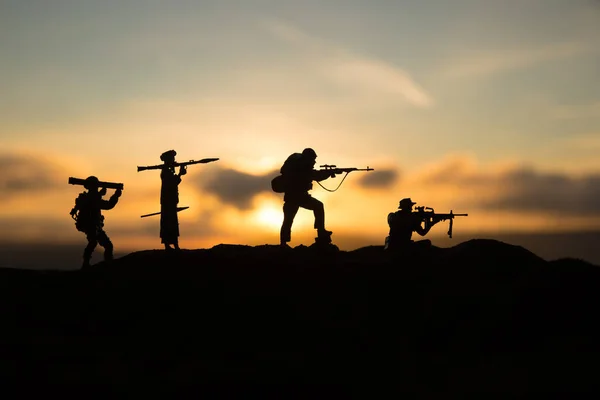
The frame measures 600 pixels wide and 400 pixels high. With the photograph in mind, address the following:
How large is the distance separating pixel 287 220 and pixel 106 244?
205 inches

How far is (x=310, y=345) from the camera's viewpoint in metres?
14.6

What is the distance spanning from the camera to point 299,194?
Answer: 18.6 m

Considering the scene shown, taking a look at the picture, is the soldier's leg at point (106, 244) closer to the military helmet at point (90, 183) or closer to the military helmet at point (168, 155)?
the military helmet at point (90, 183)

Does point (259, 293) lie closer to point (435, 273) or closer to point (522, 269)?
point (435, 273)

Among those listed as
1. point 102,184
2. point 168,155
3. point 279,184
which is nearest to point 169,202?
point 168,155

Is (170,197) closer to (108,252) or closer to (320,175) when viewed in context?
(108,252)

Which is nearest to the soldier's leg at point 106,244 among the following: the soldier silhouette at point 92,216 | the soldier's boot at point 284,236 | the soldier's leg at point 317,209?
the soldier silhouette at point 92,216

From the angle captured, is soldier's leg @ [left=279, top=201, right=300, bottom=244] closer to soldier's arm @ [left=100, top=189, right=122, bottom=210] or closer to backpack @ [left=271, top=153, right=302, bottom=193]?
backpack @ [left=271, top=153, right=302, bottom=193]

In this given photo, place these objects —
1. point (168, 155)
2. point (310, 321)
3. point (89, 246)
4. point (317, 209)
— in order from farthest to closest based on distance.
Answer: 1. point (168, 155)
2. point (89, 246)
3. point (317, 209)
4. point (310, 321)

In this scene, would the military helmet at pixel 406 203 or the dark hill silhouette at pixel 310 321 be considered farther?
the military helmet at pixel 406 203

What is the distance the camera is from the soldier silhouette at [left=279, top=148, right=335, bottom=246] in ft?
61.0

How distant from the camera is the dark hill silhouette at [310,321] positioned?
13.2 meters

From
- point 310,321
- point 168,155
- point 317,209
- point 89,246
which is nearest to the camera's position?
point 310,321

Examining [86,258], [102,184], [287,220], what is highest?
[102,184]
